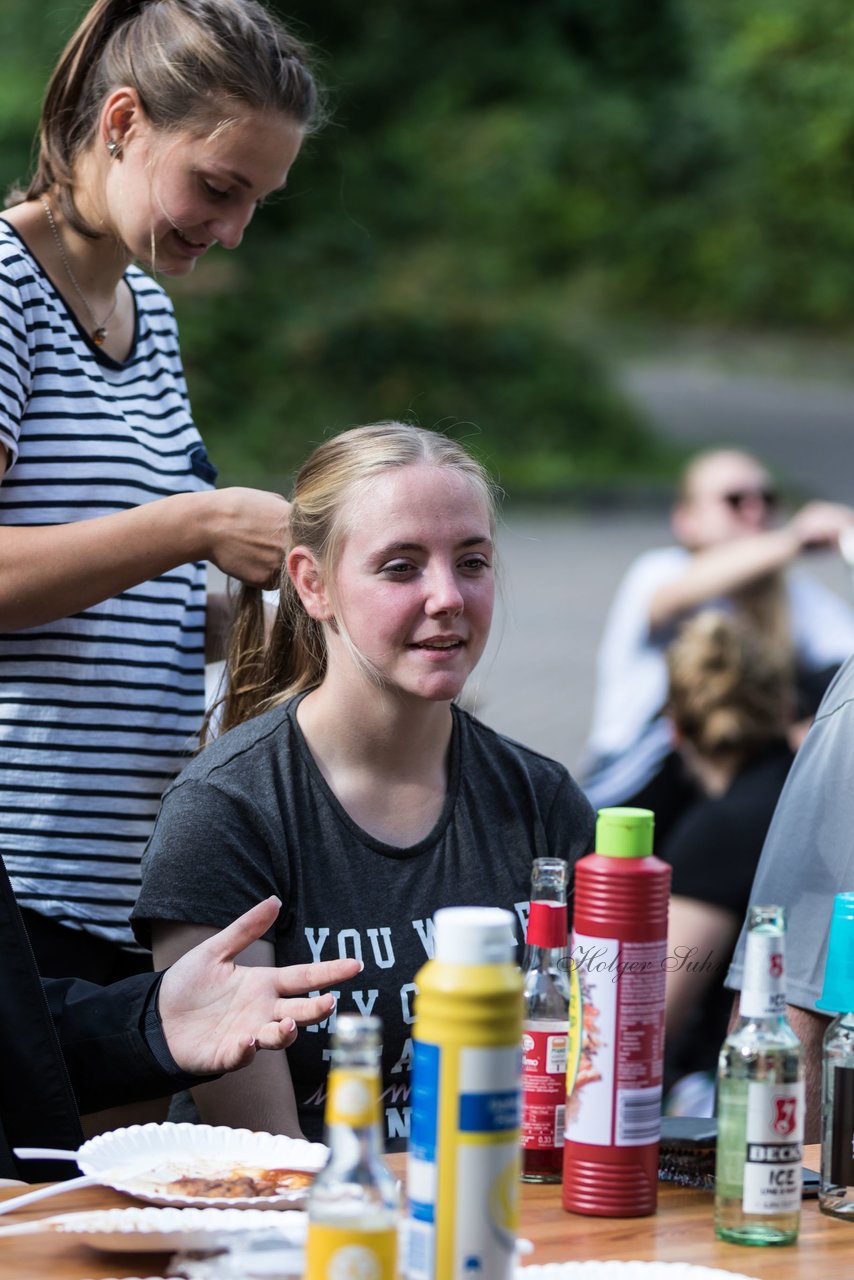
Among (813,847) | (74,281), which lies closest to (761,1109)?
(813,847)

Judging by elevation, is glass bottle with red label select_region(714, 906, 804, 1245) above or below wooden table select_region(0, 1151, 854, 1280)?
above

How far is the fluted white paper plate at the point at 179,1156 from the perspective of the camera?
57.6 inches

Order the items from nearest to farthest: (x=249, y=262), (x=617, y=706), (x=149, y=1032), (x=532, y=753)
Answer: (x=149, y=1032) → (x=532, y=753) → (x=617, y=706) → (x=249, y=262)

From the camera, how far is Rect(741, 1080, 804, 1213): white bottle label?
1.40 m

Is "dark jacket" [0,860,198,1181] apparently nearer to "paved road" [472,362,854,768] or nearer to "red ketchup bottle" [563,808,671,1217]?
"red ketchup bottle" [563,808,671,1217]

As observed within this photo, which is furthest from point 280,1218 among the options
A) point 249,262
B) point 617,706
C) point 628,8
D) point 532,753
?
point 628,8

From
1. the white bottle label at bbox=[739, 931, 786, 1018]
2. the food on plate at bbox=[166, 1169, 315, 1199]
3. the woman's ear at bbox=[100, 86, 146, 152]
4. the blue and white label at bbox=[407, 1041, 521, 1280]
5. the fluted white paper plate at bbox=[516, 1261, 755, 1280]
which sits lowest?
the fluted white paper plate at bbox=[516, 1261, 755, 1280]


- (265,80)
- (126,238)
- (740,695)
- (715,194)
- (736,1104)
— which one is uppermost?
(715,194)

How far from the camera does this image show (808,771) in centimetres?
205

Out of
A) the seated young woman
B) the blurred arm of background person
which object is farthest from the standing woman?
the blurred arm of background person

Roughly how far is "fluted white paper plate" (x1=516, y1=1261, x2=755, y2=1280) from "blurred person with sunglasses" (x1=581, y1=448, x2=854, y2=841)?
3.41 metres

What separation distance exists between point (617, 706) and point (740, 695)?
4.29 ft

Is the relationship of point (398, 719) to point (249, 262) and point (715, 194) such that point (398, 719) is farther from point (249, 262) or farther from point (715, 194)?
point (715, 194)

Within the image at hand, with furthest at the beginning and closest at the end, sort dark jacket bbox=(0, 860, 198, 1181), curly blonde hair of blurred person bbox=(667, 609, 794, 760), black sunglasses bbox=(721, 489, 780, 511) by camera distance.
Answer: black sunglasses bbox=(721, 489, 780, 511) → curly blonde hair of blurred person bbox=(667, 609, 794, 760) → dark jacket bbox=(0, 860, 198, 1181)
